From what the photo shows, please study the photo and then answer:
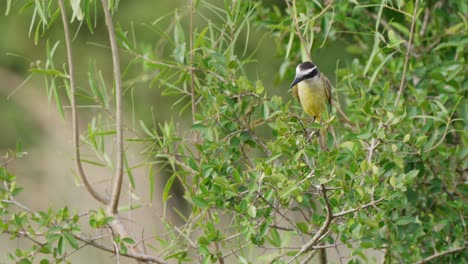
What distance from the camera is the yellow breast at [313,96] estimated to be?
361cm

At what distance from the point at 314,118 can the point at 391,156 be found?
525mm

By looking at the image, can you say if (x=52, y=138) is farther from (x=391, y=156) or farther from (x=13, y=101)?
(x=391, y=156)

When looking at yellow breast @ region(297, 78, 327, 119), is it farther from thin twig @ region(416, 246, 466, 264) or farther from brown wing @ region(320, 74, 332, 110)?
thin twig @ region(416, 246, 466, 264)

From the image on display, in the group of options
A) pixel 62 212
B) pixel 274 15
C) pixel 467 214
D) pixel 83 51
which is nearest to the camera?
pixel 62 212

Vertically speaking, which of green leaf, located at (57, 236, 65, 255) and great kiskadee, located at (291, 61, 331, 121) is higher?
great kiskadee, located at (291, 61, 331, 121)

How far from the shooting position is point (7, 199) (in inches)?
123

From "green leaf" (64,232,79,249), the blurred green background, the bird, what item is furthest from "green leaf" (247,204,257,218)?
the blurred green background

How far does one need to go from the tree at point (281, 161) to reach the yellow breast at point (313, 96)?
5 centimetres

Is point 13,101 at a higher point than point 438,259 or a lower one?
lower

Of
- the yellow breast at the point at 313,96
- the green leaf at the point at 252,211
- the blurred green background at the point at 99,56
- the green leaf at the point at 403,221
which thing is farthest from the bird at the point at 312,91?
the blurred green background at the point at 99,56

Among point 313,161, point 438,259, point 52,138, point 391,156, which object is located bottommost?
point 52,138

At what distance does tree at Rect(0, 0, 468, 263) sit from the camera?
2.80 meters

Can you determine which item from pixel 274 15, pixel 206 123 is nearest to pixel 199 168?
pixel 206 123

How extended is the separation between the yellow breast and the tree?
52mm
